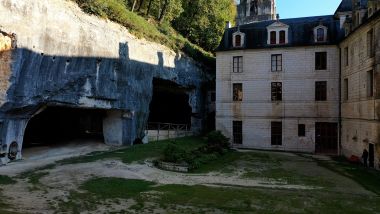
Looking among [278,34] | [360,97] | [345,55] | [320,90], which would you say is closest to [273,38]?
[278,34]

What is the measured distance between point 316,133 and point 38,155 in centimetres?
2114

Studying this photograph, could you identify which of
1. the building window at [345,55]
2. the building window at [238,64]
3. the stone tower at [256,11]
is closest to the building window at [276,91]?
the building window at [238,64]

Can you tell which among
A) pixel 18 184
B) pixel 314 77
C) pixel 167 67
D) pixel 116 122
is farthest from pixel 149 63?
Answer: pixel 18 184

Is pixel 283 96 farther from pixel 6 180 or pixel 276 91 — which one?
pixel 6 180

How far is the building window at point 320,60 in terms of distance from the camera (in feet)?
101

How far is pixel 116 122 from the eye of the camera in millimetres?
27531

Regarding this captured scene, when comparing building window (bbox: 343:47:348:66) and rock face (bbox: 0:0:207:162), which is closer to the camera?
rock face (bbox: 0:0:207:162)

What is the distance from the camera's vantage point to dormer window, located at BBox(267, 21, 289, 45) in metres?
32.1

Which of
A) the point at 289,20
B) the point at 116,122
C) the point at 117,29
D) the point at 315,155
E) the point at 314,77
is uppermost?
the point at 289,20

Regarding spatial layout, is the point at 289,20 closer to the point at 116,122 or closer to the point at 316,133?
the point at 316,133

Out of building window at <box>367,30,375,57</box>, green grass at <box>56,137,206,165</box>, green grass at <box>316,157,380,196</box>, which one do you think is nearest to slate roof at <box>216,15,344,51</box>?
building window at <box>367,30,375,57</box>

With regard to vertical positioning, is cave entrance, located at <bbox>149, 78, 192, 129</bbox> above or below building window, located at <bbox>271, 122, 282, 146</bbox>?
above

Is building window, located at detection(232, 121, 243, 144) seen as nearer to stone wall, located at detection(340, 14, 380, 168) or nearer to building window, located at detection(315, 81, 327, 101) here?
building window, located at detection(315, 81, 327, 101)

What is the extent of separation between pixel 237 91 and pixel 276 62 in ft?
13.6
